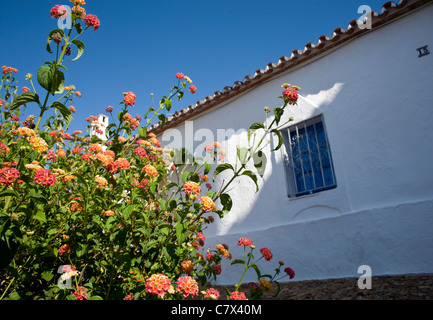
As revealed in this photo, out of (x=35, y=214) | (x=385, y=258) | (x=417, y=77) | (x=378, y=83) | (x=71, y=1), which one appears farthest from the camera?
(x=378, y=83)

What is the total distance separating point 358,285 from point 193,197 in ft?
8.00

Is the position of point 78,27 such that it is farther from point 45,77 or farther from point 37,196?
point 37,196

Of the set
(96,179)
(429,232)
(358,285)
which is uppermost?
(96,179)

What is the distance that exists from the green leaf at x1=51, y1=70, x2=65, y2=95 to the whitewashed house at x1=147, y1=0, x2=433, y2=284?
342 centimetres

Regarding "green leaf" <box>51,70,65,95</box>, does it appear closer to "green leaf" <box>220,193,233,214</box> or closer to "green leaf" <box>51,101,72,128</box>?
"green leaf" <box>51,101,72,128</box>

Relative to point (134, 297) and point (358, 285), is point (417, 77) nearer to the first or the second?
point (358, 285)

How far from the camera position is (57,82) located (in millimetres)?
1354

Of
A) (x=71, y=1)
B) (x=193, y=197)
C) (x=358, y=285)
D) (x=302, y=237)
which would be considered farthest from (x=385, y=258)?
(x=71, y=1)

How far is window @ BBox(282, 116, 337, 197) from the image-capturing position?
4.00 metres

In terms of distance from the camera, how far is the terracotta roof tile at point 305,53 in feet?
12.1

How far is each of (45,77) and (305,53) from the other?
3.95 m

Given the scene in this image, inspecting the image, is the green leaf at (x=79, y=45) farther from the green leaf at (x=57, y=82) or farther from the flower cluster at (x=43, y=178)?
the flower cluster at (x=43, y=178)

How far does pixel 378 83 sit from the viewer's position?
372 cm
